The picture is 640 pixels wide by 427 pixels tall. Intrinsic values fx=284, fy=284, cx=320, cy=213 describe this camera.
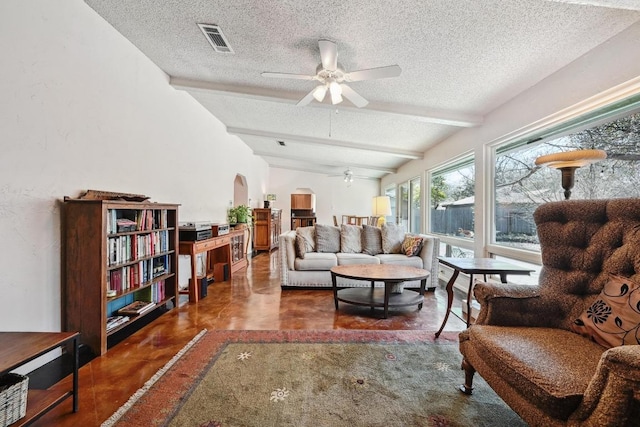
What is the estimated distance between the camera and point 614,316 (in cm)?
132

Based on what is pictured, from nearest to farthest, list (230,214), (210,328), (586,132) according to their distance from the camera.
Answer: (586,132) < (210,328) < (230,214)

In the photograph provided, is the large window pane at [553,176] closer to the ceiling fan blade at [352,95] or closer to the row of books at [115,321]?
the ceiling fan blade at [352,95]

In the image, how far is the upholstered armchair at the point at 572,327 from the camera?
3.10 feet

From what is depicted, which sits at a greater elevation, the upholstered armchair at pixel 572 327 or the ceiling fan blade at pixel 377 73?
the ceiling fan blade at pixel 377 73

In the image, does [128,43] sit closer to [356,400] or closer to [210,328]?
[210,328]

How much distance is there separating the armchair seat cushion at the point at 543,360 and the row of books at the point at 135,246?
2.63 metres

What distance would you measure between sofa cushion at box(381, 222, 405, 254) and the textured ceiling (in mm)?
1643

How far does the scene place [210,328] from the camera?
2.63m

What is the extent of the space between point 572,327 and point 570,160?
1122mm

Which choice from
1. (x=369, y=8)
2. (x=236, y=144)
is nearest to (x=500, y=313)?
(x=369, y=8)

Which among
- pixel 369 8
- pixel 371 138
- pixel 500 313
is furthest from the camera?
pixel 371 138

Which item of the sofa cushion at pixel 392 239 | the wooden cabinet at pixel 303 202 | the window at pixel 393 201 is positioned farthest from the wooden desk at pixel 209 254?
the window at pixel 393 201

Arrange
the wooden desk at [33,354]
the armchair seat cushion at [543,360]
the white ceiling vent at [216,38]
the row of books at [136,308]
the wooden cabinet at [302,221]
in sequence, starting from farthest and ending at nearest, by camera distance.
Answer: the wooden cabinet at [302,221], the row of books at [136,308], the white ceiling vent at [216,38], the wooden desk at [33,354], the armchair seat cushion at [543,360]

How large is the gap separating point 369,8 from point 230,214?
461cm
